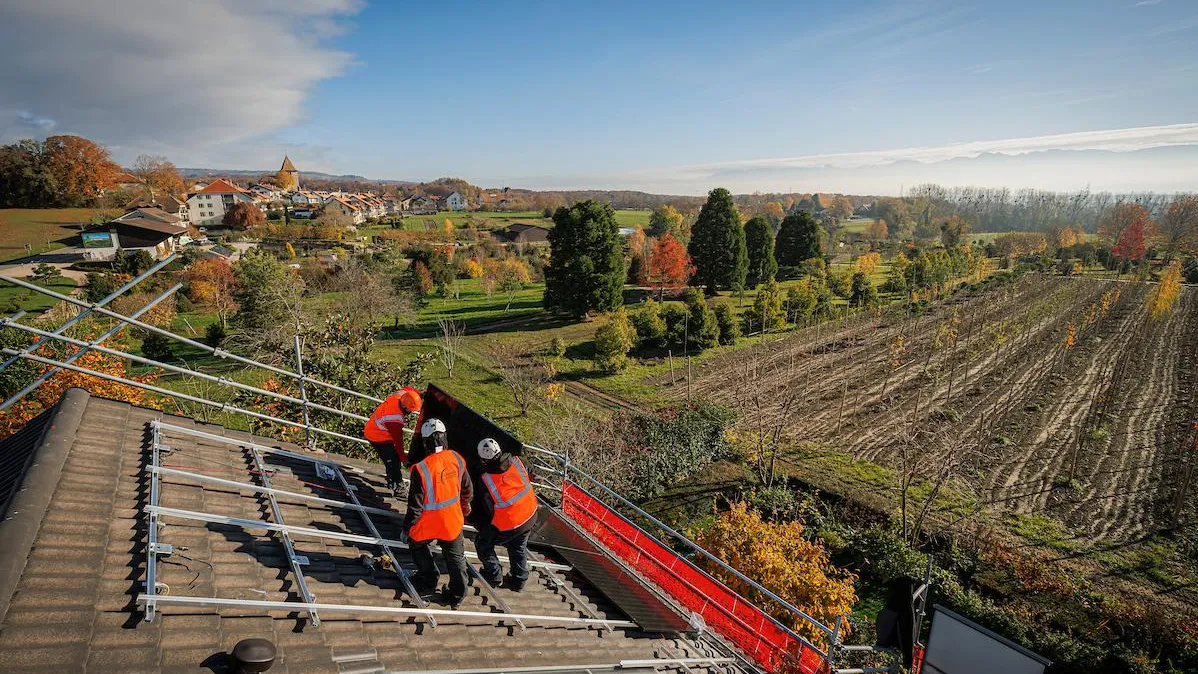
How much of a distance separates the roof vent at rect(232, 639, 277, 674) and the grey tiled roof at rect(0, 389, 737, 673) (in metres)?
0.19

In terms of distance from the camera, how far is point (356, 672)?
3.46m

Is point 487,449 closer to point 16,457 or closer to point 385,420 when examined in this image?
point 385,420

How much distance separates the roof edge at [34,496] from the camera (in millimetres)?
3199

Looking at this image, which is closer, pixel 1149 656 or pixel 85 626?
pixel 85 626

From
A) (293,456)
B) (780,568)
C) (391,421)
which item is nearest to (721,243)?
(780,568)

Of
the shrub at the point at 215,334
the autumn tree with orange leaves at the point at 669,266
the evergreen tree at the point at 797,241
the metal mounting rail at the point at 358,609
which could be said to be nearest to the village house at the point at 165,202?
the shrub at the point at 215,334

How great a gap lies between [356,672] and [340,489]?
3104mm

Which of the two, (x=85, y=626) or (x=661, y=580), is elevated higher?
(x=85, y=626)

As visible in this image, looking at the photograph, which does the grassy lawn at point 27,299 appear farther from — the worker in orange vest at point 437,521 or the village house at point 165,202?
the worker in orange vest at point 437,521

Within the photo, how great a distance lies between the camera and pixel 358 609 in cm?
390

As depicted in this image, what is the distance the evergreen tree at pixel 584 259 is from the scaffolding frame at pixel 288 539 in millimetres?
28894

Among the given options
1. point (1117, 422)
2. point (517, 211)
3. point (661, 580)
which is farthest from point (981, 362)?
point (517, 211)

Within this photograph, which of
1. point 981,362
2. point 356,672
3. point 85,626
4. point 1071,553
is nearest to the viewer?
point 85,626

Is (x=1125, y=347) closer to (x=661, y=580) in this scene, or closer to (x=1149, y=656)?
(x=1149, y=656)
